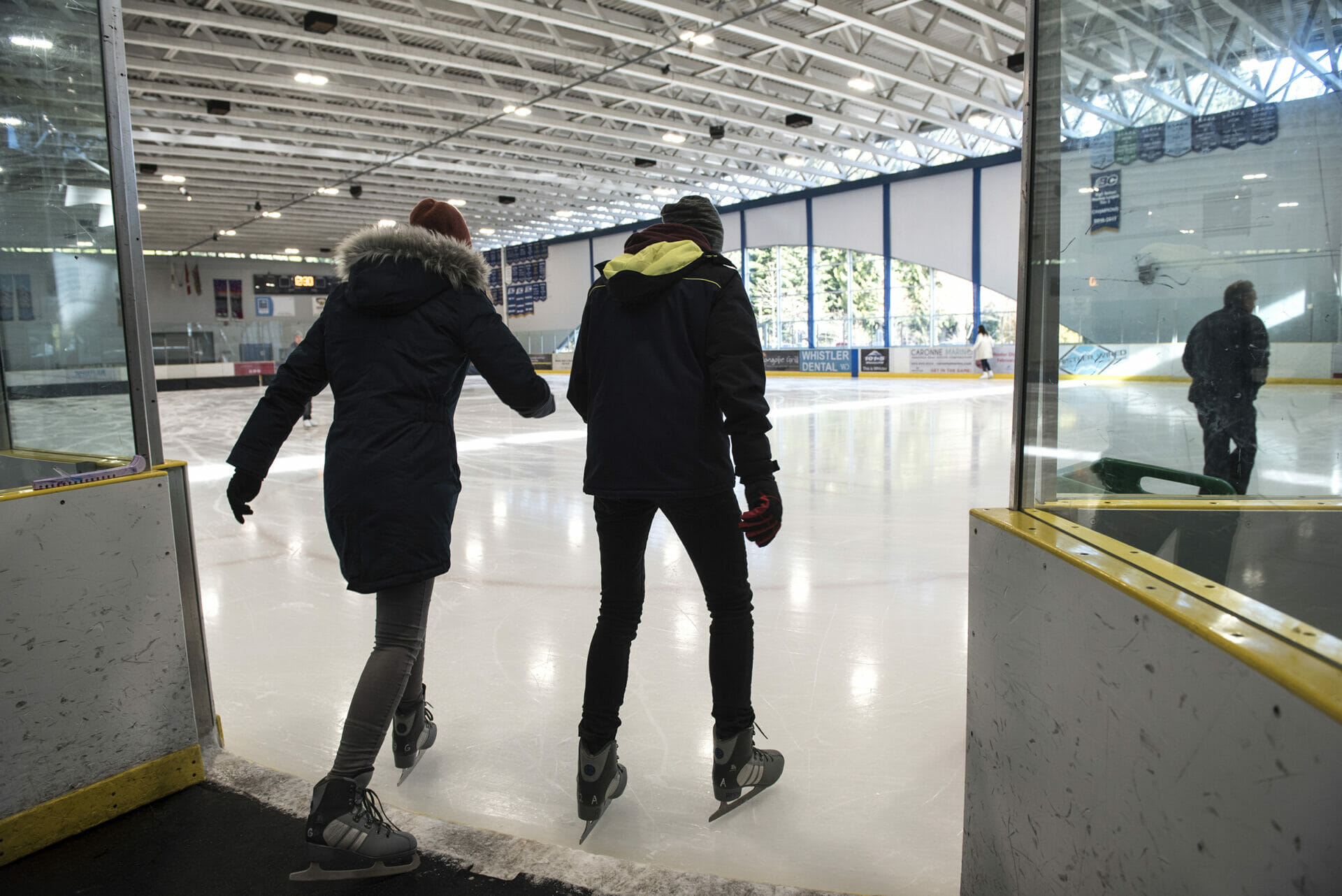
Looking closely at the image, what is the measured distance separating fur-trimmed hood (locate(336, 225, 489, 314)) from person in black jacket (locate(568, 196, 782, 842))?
289 mm

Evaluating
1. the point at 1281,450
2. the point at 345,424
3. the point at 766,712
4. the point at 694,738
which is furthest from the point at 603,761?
the point at 1281,450

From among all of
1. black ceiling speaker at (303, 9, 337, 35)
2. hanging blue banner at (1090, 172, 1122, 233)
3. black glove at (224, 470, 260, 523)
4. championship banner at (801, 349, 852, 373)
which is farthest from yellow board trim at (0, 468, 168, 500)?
championship banner at (801, 349, 852, 373)

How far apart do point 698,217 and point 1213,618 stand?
1.22 meters

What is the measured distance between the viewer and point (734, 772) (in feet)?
5.65

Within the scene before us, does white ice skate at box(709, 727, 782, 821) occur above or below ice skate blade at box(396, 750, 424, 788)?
above

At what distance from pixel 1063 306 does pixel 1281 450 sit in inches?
16.1

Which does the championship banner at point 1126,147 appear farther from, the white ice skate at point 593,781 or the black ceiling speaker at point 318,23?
the black ceiling speaker at point 318,23

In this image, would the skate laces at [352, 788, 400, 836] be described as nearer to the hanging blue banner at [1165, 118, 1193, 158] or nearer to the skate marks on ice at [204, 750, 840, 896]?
the skate marks on ice at [204, 750, 840, 896]

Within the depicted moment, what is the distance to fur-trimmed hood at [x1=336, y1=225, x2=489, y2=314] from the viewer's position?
157cm

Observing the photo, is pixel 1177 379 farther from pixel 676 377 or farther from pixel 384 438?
pixel 384 438

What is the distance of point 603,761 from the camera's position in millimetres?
1675

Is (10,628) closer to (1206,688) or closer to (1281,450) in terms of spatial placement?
(1206,688)

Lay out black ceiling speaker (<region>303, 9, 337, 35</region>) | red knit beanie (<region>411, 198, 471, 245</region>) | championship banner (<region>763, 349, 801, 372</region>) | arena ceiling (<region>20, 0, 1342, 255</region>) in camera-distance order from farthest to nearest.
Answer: championship banner (<region>763, 349, 801, 372</region>) → arena ceiling (<region>20, 0, 1342, 255</region>) → black ceiling speaker (<region>303, 9, 337, 35</region>) → red knit beanie (<region>411, 198, 471, 245</region>)

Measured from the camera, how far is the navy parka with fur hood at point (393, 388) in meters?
1.55
